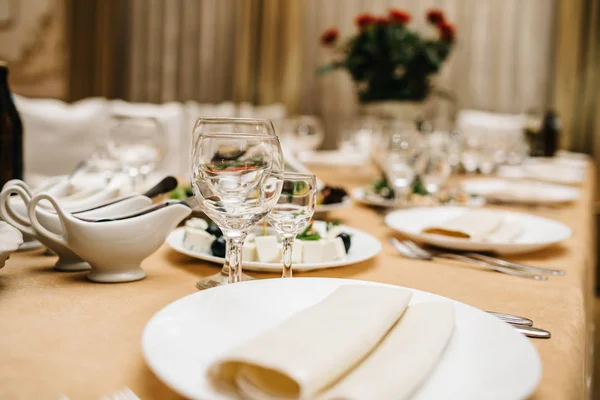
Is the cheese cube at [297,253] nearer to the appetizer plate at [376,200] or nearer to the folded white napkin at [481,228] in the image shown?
the folded white napkin at [481,228]

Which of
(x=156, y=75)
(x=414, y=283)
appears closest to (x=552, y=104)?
(x=156, y=75)

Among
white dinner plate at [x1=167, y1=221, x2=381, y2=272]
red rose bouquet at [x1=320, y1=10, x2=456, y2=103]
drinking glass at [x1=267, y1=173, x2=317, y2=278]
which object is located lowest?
white dinner plate at [x1=167, y1=221, x2=381, y2=272]

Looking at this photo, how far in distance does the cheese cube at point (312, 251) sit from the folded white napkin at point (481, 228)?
0.29 meters

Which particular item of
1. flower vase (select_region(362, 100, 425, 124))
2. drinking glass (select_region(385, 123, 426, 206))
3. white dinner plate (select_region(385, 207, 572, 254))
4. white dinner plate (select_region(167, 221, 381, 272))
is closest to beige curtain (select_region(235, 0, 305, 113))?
flower vase (select_region(362, 100, 425, 124))

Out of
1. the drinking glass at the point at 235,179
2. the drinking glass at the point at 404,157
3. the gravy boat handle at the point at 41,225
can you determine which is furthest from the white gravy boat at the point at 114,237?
the drinking glass at the point at 404,157

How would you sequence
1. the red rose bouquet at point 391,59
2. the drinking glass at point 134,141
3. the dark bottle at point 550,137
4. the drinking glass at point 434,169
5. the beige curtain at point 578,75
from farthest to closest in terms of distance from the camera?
the beige curtain at point 578,75 < the dark bottle at point 550,137 < the red rose bouquet at point 391,59 < the drinking glass at point 434,169 < the drinking glass at point 134,141

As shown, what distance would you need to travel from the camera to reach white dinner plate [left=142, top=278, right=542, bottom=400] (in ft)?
1.49

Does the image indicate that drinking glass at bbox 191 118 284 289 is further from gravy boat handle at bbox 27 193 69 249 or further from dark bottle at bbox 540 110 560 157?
dark bottle at bbox 540 110 560 157

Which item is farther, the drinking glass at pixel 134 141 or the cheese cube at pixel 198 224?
the drinking glass at pixel 134 141

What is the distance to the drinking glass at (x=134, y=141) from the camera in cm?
128

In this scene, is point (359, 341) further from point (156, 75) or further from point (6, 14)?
point (156, 75)

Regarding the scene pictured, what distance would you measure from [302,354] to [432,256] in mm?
611

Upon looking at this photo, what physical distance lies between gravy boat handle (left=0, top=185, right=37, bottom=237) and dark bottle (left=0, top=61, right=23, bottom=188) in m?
0.26

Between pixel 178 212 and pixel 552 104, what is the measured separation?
4261 mm
